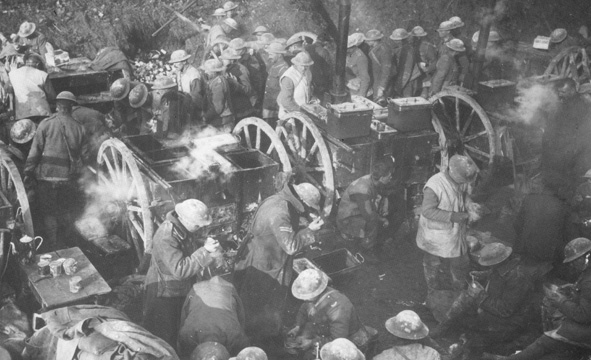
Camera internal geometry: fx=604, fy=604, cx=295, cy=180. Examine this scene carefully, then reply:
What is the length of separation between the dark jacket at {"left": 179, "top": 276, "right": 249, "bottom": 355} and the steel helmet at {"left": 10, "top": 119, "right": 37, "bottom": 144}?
14.4ft

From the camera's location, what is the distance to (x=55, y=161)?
8.41 meters

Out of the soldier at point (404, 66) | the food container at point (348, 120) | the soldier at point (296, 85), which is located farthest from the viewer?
the soldier at point (404, 66)

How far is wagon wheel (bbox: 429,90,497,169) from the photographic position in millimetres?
10234

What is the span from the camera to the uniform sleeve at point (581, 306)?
5.82 metres

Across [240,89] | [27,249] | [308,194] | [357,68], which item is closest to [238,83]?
[240,89]

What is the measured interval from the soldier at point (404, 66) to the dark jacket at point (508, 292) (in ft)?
23.3

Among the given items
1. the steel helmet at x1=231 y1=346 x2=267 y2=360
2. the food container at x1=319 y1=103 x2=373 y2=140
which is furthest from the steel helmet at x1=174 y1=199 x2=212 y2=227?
the food container at x1=319 y1=103 x2=373 y2=140

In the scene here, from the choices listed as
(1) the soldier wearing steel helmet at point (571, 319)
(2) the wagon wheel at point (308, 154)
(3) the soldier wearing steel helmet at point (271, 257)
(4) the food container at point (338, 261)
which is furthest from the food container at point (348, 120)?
(1) the soldier wearing steel helmet at point (571, 319)

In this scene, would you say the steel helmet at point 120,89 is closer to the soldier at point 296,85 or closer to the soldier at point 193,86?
the soldier at point 193,86

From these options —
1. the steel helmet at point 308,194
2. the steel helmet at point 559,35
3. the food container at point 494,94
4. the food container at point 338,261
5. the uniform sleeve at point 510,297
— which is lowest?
the food container at point 338,261

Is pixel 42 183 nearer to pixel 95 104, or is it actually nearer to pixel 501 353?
pixel 95 104

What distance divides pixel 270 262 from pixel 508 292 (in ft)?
9.21

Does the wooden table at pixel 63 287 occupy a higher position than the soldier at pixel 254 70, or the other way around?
the soldier at pixel 254 70

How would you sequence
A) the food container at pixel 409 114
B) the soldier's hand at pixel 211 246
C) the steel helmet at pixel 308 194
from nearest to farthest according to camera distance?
1. the soldier's hand at pixel 211 246
2. the steel helmet at pixel 308 194
3. the food container at pixel 409 114
